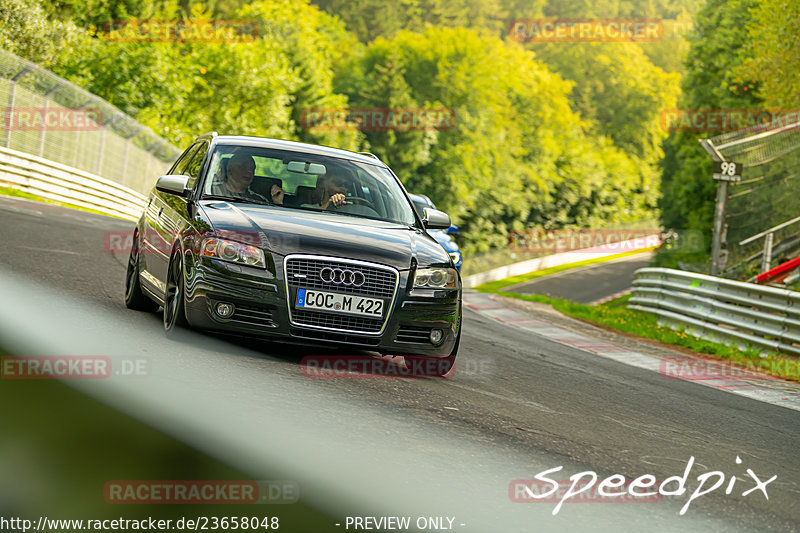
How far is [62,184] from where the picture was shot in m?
26.6

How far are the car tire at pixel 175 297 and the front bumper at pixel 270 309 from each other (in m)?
0.15

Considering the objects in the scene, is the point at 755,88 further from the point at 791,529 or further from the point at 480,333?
the point at 791,529

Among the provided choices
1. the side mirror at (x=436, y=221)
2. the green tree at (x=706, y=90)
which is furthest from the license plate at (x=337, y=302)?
the green tree at (x=706, y=90)

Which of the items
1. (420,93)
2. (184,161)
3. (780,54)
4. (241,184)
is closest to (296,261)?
(241,184)

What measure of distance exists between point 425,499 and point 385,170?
4904mm

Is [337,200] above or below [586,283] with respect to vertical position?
above

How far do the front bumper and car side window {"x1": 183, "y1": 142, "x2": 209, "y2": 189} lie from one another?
140 cm

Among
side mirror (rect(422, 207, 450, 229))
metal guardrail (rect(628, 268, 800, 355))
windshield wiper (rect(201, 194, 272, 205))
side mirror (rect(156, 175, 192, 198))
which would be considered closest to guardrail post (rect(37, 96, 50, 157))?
metal guardrail (rect(628, 268, 800, 355))

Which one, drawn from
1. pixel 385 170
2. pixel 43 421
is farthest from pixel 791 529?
pixel 385 170

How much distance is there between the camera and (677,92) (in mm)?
102688

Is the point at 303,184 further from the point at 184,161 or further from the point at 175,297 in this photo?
the point at 184,161

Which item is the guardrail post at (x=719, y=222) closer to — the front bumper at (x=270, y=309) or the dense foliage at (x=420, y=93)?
the front bumper at (x=270, y=309)

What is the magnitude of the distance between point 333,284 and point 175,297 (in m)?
1.27

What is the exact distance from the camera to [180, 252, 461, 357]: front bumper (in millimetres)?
6742
